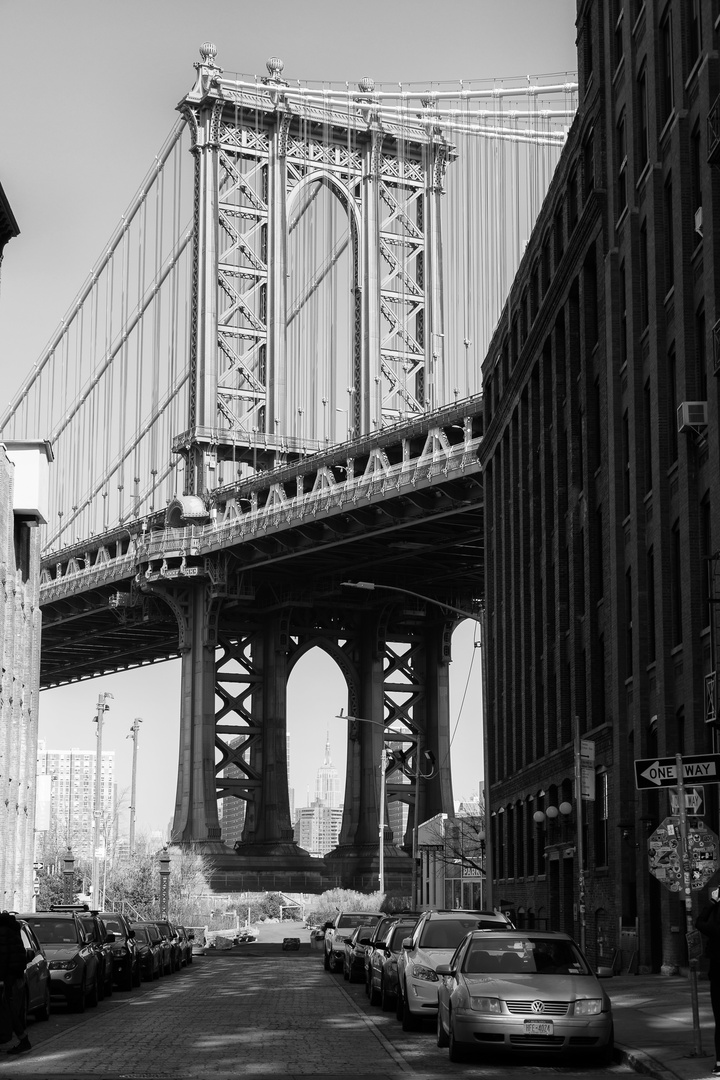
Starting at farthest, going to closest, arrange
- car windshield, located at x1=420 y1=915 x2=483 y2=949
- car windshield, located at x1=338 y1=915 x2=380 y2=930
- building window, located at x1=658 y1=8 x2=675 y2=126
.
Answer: car windshield, located at x1=338 y1=915 x2=380 y2=930, building window, located at x1=658 y1=8 x2=675 y2=126, car windshield, located at x1=420 y1=915 x2=483 y2=949

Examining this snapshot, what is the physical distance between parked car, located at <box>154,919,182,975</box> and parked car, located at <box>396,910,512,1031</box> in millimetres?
20896

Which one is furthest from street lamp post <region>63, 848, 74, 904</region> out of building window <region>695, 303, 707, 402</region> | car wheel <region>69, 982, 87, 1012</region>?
building window <region>695, 303, 707, 402</region>

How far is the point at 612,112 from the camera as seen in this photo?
40688 millimetres

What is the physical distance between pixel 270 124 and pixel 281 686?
32.1 metres

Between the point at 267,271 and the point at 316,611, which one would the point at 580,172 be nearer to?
the point at 267,271

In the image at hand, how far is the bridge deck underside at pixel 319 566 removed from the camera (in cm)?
7762

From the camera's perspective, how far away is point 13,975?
19047mm

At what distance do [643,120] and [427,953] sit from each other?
21.5 m

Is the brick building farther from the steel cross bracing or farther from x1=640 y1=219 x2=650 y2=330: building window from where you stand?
the steel cross bracing

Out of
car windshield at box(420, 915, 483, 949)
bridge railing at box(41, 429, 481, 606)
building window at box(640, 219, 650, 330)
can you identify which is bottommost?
car windshield at box(420, 915, 483, 949)

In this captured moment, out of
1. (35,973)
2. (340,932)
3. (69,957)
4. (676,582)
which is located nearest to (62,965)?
(69,957)

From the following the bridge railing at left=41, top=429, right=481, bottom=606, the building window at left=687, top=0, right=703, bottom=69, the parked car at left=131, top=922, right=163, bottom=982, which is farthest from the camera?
the bridge railing at left=41, top=429, right=481, bottom=606

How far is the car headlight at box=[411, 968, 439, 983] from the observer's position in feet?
74.2

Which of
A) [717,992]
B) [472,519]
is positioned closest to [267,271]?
[472,519]
